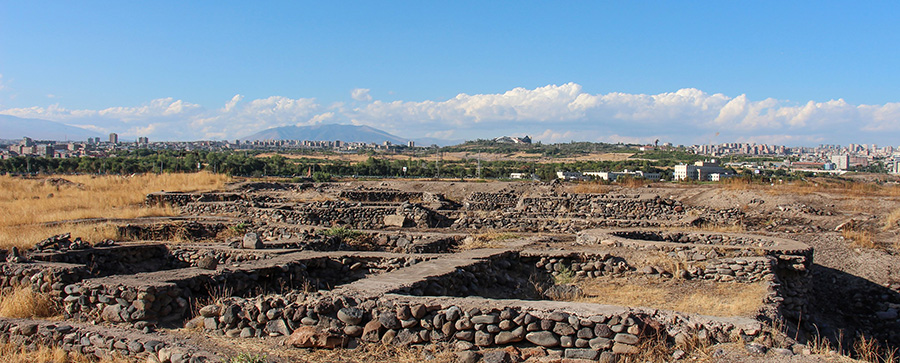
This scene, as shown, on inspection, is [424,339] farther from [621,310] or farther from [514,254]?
[514,254]

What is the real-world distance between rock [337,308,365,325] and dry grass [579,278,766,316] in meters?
3.88

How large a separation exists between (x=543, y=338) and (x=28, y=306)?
6810 millimetres

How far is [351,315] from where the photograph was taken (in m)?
6.51

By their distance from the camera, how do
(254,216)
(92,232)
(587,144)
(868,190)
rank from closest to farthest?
(92,232) → (254,216) → (868,190) → (587,144)

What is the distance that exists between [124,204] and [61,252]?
1600 centimetres

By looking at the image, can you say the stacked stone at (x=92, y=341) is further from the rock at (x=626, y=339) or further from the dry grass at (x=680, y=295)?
the dry grass at (x=680, y=295)

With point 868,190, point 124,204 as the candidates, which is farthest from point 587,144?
point 124,204

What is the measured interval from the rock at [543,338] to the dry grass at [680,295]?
102 inches

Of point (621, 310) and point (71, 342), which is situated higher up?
point (621, 310)

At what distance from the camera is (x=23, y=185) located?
35.0 m

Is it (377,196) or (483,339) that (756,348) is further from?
(377,196)

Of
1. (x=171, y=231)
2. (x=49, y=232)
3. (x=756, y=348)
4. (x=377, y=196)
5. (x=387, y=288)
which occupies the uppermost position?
(x=387, y=288)

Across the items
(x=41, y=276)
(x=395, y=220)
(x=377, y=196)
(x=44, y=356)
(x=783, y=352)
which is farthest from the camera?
(x=377, y=196)

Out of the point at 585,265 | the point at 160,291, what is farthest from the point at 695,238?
the point at 160,291
